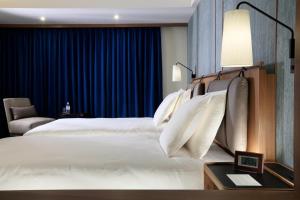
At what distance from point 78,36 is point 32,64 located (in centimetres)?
101

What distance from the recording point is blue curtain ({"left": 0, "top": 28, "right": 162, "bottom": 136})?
5.29 meters

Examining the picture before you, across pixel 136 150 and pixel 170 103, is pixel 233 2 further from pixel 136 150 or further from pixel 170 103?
pixel 136 150

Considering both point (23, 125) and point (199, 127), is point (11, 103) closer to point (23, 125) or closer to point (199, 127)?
point (23, 125)

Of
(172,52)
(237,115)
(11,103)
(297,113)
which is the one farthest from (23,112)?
(297,113)

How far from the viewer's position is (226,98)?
171 cm

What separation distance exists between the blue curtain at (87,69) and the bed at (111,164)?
3.40m

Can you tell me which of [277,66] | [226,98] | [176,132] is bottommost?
[176,132]

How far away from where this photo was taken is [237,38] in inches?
55.9

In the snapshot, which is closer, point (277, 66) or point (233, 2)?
point (277, 66)

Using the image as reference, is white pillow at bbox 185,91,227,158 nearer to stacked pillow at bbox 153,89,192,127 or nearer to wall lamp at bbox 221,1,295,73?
wall lamp at bbox 221,1,295,73

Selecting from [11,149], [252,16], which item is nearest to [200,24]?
[252,16]

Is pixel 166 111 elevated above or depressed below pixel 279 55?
below

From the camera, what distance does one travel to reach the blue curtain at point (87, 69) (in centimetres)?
529

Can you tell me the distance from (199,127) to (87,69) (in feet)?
13.2
